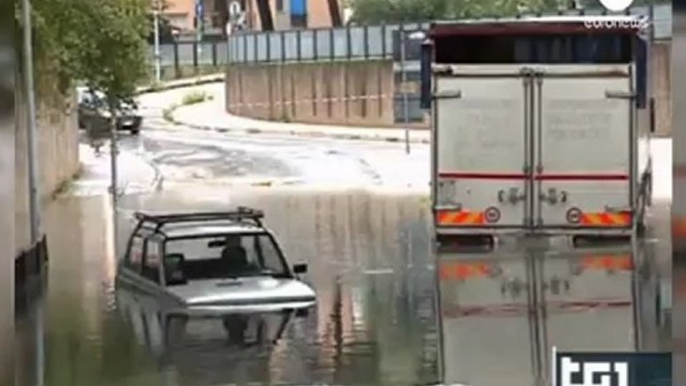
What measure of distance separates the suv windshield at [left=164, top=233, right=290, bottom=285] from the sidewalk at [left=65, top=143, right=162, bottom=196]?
2035cm

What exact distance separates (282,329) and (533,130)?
9094mm

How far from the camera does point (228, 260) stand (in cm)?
1816

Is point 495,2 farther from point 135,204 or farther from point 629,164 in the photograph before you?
point 629,164

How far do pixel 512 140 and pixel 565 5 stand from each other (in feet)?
124

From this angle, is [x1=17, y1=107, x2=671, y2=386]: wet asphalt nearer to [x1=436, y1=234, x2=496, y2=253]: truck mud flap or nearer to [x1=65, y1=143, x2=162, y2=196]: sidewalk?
[x1=436, y1=234, x2=496, y2=253]: truck mud flap

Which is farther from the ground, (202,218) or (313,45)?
(313,45)

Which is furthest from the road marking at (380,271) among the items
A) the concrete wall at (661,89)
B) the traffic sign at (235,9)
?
the traffic sign at (235,9)

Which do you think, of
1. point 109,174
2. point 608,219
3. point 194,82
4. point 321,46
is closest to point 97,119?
point 109,174

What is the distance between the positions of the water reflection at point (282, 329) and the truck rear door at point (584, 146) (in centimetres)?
210

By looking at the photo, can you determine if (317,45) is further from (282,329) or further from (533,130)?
(282,329)

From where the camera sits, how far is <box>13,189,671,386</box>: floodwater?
13.9m

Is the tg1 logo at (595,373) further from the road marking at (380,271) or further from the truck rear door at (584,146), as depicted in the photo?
A: the truck rear door at (584,146)

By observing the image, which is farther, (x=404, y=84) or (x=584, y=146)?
(x=404, y=84)

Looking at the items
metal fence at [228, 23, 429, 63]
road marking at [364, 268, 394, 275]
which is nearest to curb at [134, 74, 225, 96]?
metal fence at [228, 23, 429, 63]
